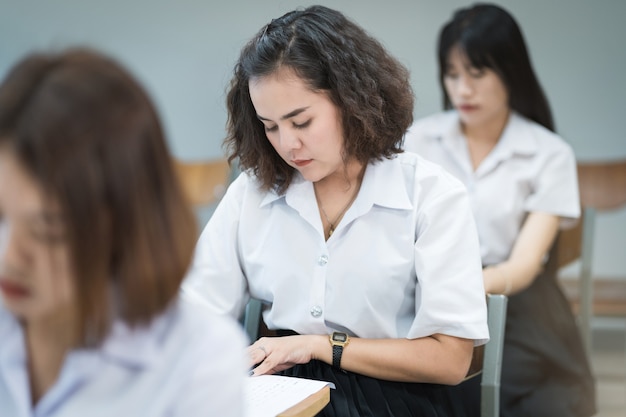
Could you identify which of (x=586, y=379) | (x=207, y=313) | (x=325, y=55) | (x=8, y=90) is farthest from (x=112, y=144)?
(x=586, y=379)

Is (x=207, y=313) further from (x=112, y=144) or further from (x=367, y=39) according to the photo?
(x=367, y=39)

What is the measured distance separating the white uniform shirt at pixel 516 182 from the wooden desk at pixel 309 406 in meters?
1.30

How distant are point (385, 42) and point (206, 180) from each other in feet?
2.82

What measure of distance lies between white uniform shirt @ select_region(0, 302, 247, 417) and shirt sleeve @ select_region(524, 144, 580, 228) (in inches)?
68.0

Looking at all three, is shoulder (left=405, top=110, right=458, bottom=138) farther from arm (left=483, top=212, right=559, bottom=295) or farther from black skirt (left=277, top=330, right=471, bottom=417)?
black skirt (left=277, top=330, right=471, bottom=417)

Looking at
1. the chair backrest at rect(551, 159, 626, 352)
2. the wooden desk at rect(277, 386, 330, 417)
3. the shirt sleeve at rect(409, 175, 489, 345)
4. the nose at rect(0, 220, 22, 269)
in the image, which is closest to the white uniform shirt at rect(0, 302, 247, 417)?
the nose at rect(0, 220, 22, 269)

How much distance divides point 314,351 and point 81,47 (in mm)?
863

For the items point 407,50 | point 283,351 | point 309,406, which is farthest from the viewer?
point 407,50

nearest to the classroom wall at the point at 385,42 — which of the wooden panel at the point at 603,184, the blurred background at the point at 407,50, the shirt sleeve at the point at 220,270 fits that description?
the blurred background at the point at 407,50

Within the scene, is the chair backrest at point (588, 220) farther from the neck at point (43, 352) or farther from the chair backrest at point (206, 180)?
the neck at point (43, 352)

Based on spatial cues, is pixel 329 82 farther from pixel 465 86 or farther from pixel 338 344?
pixel 465 86

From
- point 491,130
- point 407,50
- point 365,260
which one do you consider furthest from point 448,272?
point 407,50

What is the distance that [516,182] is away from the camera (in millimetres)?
2549

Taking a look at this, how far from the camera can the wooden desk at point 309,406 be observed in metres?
1.22
